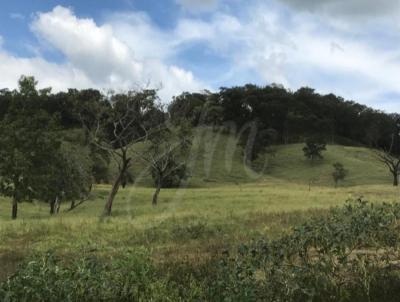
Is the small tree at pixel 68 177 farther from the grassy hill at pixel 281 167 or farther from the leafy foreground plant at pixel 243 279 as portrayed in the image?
the leafy foreground plant at pixel 243 279

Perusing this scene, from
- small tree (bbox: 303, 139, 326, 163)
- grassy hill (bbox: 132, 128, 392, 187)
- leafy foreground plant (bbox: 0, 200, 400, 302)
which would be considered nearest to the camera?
leafy foreground plant (bbox: 0, 200, 400, 302)

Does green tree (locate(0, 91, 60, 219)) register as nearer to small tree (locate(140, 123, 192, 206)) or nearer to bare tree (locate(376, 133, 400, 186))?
small tree (locate(140, 123, 192, 206))

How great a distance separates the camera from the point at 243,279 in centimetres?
688

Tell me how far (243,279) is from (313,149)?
96.8m

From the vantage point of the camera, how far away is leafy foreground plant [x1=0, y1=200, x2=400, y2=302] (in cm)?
675

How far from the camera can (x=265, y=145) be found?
103 m

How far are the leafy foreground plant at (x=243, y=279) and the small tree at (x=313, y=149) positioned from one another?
310ft

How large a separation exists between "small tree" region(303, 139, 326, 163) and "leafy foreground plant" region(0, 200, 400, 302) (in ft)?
310

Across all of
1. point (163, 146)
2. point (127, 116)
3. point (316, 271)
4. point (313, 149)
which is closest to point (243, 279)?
point (316, 271)

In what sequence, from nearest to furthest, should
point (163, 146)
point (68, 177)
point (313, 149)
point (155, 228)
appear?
point (155, 228), point (68, 177), point (163, 146), point (313, 149)

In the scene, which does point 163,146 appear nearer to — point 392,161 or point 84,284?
point 392,161

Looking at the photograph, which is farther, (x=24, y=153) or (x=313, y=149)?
(x=313, y=149)

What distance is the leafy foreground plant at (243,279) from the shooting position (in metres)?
6.75

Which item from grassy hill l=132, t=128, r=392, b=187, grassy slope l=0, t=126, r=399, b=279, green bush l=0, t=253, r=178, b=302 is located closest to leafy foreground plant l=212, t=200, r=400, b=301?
green bush l=0, t=253, r=178, b=302
